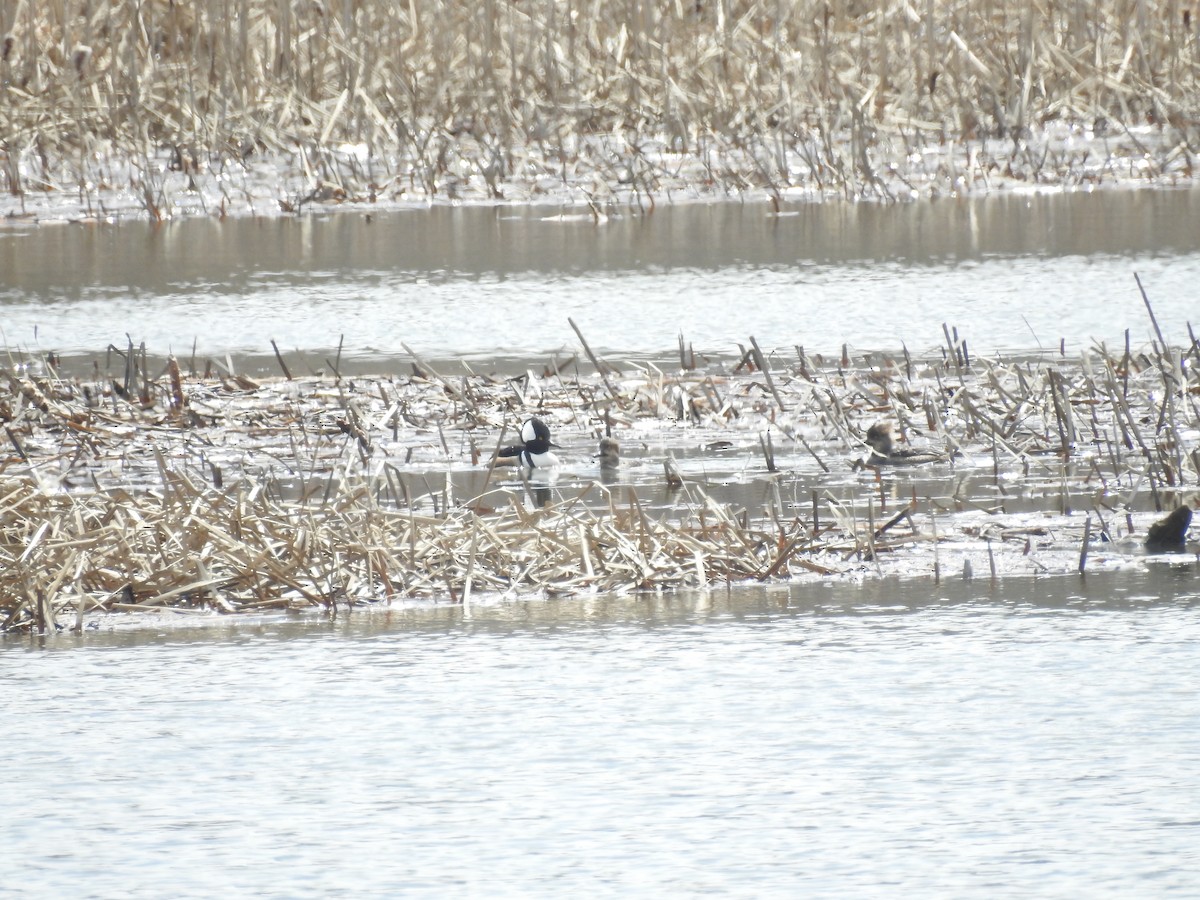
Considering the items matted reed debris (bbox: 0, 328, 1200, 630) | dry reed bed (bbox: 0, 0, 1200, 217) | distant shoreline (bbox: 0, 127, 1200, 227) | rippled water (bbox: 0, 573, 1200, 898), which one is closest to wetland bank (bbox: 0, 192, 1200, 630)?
matted reed debris (bbox: 0, 328, 1200, 630)

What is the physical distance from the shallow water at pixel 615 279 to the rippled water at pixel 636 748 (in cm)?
456

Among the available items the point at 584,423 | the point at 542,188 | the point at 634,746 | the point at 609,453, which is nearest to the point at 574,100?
the point at 542,188

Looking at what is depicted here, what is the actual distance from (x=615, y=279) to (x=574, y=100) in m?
5.31

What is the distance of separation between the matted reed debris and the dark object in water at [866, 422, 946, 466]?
2 cm

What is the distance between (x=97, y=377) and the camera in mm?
8805

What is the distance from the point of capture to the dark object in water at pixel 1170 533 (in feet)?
18.7

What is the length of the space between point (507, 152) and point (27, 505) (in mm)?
11190

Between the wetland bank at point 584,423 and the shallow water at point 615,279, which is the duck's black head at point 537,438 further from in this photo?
the shallow water at point 615,279

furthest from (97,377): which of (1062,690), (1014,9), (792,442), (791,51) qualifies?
(1014,9)

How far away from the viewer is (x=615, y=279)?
40.0 ft

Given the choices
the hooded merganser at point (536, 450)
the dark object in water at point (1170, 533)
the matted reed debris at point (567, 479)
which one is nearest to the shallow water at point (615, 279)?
the matted reed debris at point (567, 479)

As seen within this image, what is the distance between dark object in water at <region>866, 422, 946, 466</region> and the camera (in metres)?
7.22

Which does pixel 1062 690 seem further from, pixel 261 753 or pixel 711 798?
pixel 261 753

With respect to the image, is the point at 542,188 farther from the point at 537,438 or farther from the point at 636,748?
the point at 636,748
